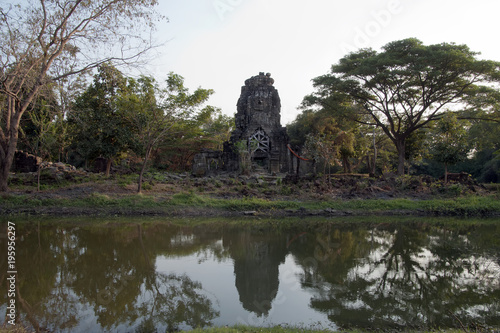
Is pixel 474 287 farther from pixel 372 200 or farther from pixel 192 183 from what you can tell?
pixel 192 183

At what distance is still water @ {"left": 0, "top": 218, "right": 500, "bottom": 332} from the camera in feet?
15.1

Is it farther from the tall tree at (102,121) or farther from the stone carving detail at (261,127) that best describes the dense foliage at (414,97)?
the tall tree at (102,121)

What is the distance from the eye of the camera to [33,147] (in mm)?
21781

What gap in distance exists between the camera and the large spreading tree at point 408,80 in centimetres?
1834

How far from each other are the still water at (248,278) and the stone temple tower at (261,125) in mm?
16853

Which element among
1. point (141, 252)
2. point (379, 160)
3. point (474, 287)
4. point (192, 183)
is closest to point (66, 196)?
point (192, 183)

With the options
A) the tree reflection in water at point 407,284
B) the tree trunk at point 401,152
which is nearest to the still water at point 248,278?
the tree reflection in water at point 407,284

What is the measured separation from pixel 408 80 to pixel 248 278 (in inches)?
727

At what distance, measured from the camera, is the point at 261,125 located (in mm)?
27328

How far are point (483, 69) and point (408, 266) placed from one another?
52.0 feet

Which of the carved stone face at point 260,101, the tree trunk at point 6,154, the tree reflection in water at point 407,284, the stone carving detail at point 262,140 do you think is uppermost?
the carved stone face at point 260,101

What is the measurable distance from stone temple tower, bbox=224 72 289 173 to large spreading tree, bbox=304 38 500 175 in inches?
184

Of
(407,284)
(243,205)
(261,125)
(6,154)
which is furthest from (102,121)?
(407,284)

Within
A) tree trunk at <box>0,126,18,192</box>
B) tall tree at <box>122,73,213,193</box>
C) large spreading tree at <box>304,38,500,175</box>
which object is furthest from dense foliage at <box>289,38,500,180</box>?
tree trunk at <box>0,126,18,192</box>
